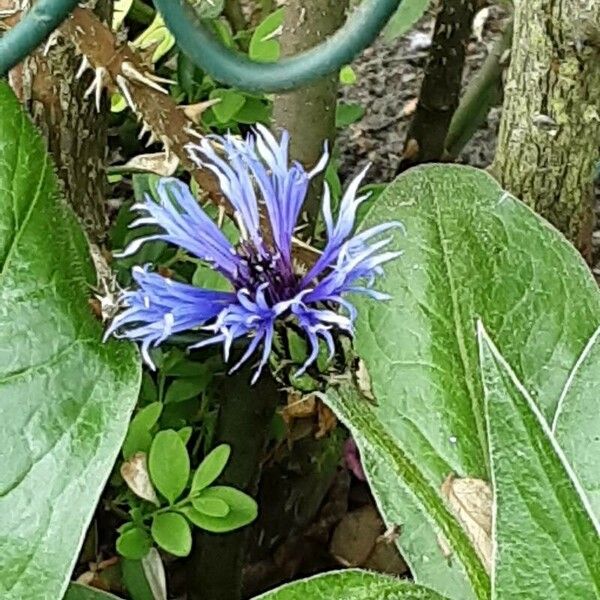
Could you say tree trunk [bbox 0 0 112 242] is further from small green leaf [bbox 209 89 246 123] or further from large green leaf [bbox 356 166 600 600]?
large green leaf [bbox 356 166 600 600]

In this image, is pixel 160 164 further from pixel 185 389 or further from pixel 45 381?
pixel 185 389

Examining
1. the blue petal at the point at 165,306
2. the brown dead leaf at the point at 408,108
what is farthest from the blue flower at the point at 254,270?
the brown dead leaf at the point at 408,108

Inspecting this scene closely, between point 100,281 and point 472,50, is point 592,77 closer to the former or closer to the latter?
point 100,281

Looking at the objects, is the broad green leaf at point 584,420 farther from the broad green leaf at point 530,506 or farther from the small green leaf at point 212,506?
the small green leaf at point 212,506

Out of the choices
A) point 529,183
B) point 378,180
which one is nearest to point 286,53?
point 529,183

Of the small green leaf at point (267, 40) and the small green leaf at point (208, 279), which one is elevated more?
the small green leaf at point (267, 40)
